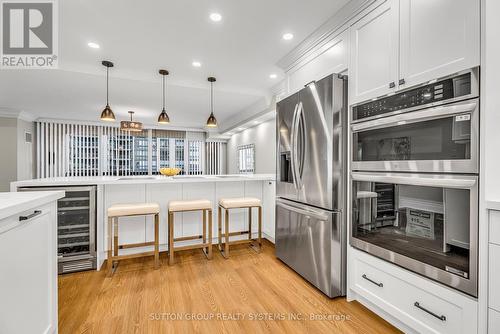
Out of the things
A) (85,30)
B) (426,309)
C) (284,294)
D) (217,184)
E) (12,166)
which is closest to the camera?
(426,309)

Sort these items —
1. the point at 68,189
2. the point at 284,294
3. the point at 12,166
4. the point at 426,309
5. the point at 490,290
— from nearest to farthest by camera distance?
the point at 490,290 → the point at 426,309 → the point at 284,294 → the point at 68,189 → the point at 12,166

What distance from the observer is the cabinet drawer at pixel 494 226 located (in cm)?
114

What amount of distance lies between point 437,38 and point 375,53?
0.43 metres

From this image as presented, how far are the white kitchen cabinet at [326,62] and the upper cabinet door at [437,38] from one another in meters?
0.53

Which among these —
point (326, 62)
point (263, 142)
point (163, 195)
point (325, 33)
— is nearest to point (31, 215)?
point (163, 195)

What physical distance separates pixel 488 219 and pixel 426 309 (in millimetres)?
678

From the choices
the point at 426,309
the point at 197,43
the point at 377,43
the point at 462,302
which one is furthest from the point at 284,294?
the point at 197,43

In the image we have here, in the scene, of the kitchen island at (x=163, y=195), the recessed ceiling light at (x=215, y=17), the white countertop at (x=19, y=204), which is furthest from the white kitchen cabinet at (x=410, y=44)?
the white countertop at (x=19, y=204)

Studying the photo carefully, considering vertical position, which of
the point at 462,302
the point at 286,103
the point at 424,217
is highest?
the point at 286,103

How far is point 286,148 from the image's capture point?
8.85 feet

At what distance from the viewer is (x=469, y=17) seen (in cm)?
122

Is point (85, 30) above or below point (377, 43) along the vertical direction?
above

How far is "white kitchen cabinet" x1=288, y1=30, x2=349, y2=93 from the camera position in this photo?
2057mm

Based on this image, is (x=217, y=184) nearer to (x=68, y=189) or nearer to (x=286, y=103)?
(x=286, y=103)
